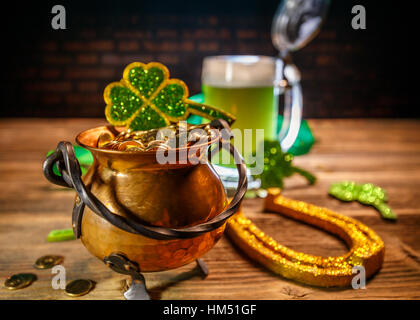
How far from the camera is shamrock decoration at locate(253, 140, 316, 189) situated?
961 mm

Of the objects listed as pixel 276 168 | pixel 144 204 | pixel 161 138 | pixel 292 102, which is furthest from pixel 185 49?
pixel 144 204

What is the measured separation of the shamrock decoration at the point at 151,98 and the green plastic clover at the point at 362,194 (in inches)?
17.8

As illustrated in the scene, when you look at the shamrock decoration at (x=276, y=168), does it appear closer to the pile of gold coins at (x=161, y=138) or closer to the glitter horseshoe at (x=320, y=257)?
the glitter horseshoe at (x=320, y=257)

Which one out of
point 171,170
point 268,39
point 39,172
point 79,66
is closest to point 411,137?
point 171,170

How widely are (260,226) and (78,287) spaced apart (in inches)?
15.8

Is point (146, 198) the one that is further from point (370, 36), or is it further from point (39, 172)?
point (370, 36)

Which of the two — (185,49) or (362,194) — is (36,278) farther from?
(185,49)

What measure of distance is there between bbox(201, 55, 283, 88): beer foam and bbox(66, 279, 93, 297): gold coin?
67 centimetres

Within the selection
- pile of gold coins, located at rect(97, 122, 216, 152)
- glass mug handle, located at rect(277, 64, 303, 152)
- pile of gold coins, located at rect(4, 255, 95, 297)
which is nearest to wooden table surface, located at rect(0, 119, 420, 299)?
pile of gold coins, located at rect(4, 255, 95, 297)

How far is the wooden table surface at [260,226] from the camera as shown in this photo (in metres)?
0.56

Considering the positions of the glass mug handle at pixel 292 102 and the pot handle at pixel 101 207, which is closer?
the pot handle at pixel 101 207

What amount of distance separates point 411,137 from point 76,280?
1.52 metres

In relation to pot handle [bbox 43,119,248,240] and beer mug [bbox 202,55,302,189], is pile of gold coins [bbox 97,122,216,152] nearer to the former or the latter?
pot handle [bbox 43,119,248,240]

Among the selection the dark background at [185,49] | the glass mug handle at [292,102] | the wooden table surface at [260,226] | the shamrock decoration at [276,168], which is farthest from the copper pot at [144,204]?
the dark background at [185,49]
